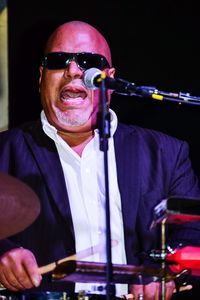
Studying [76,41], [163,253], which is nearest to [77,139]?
[76,41]

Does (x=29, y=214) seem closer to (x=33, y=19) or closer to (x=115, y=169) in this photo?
(x=115, y=169)

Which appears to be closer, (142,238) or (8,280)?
(8,280)

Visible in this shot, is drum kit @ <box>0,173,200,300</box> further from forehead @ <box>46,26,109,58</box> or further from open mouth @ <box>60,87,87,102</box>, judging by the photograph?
forehead @ <box>46,26,109,58</box>

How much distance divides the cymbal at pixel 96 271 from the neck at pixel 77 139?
3.34 feet

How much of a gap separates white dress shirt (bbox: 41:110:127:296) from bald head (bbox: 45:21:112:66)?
0.34m

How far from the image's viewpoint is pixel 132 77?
3949 millimetres

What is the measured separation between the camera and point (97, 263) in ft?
8.25

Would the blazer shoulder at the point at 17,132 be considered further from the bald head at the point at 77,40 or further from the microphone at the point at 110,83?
the microphone at the point at 110,83

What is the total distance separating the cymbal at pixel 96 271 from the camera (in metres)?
2.46

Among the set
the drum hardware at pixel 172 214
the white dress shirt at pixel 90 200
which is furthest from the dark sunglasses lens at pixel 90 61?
the drum hardware at pixel 172 214

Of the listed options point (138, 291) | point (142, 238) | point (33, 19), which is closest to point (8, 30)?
point (33, 19)

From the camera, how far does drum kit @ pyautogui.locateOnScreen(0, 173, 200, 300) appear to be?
246 cm

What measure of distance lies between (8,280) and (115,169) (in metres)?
0.82

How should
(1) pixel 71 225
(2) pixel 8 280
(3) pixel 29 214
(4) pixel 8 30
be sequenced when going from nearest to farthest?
(3) pixel 29 214 < (2) pixel 8 280 < (1) pixel 71 225 < (4) pixel 8 30
